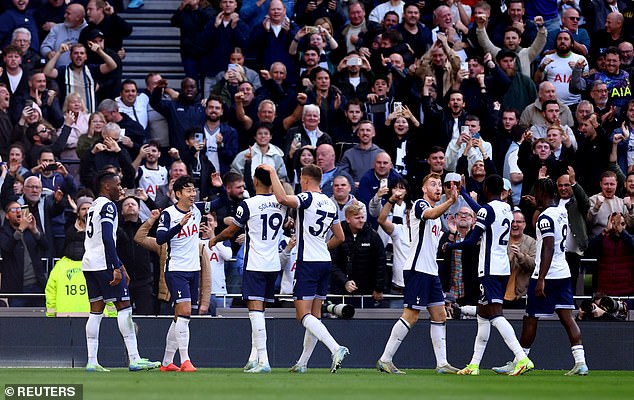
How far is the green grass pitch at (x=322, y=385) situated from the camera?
1262 cm

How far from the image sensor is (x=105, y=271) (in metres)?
16.1

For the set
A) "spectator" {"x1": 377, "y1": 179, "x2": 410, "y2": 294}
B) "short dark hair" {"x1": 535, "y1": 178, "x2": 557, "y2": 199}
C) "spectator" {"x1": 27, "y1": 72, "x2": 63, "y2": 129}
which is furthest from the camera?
"spectator" {"x1": 27, "y1": 72, "x2": 63, "y2": 129}

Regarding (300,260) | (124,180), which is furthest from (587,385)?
(124,180)

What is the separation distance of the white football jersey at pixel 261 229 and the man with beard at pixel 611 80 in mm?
8557

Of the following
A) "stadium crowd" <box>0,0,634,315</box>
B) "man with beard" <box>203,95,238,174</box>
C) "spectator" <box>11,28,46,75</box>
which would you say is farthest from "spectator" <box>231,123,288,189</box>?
"spectator" <box>11,28,46,75</box>

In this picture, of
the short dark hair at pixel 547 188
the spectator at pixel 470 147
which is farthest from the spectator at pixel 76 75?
the short dark hair at pixel 547 188

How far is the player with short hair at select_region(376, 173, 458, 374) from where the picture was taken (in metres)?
16.1

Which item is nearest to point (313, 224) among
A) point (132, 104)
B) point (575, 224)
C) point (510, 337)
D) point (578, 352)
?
point (510, 337)

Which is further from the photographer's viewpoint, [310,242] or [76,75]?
[76,75]

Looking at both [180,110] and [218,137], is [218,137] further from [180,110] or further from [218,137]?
[180,110]

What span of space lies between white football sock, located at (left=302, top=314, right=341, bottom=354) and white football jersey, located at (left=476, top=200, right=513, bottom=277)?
224 cm

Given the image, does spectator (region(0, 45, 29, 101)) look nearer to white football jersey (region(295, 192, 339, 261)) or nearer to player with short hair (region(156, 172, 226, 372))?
player with short hair (region(156, 172, 226, 372))

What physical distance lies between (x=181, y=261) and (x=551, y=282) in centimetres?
475

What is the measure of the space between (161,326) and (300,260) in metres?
3.34
